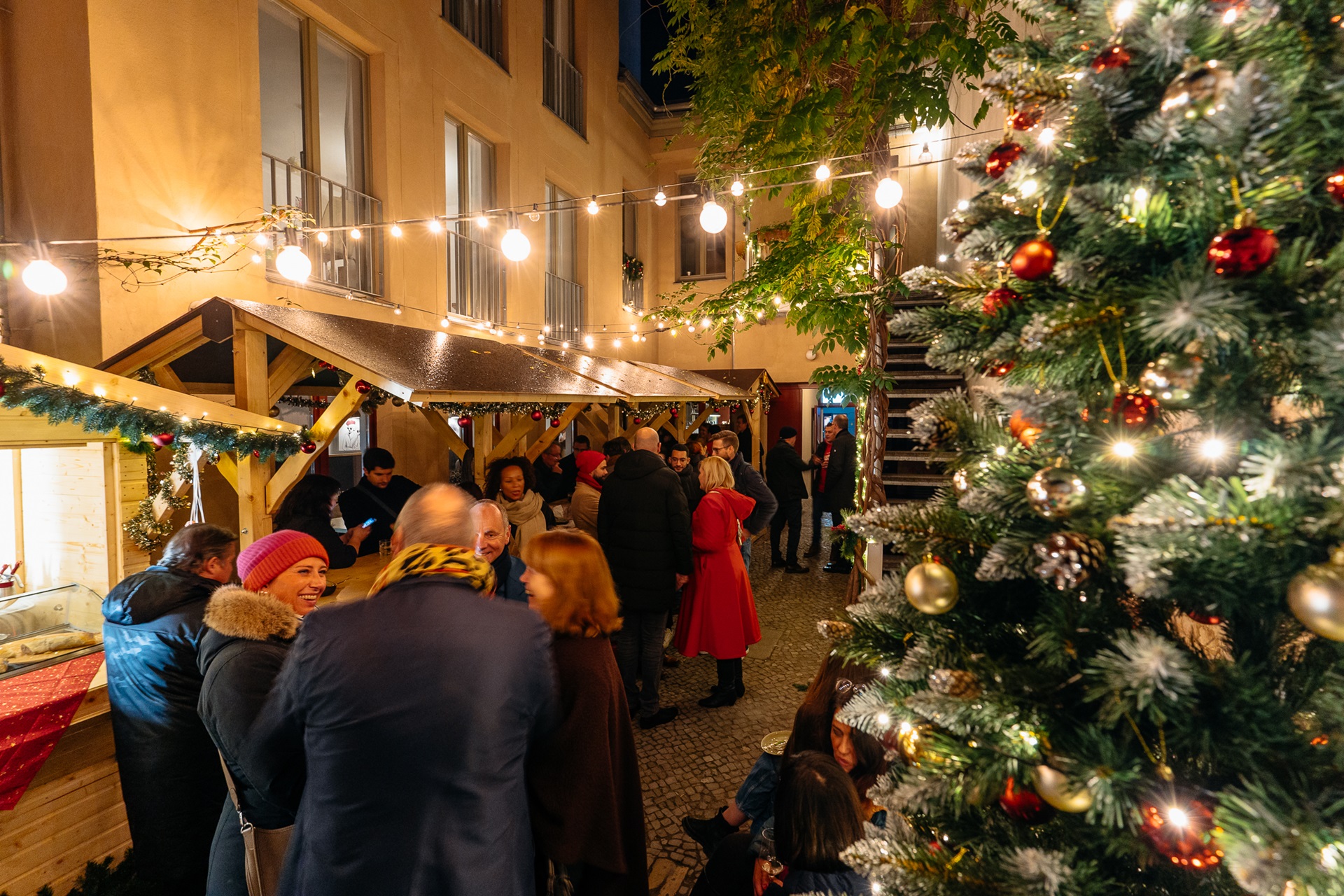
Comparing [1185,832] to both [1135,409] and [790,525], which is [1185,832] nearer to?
[1135,409]

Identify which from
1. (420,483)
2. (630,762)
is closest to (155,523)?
(630,762)

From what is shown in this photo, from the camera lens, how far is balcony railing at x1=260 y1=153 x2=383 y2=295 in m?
6.08

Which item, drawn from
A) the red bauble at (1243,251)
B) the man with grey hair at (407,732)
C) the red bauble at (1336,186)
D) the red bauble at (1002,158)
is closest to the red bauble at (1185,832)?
the red bauble at (1243,251)

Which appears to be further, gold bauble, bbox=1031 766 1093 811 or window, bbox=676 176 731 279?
window, bbox=676 176 731 279

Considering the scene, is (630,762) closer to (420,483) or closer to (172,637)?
(172,637)

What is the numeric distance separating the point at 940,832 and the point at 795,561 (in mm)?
7485

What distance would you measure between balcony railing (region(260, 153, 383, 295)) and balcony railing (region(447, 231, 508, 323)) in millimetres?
1501

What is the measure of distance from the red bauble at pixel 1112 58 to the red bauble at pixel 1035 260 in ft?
0.84

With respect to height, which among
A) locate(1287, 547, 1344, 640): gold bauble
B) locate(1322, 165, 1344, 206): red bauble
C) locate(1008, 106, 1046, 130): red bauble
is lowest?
locate(1287, 547, 1344, 640): gold bauble

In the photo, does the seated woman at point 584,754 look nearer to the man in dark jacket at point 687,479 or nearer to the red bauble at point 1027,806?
the red bauble at point 1027,806

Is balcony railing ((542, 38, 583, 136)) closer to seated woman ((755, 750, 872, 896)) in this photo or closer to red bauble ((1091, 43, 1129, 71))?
red bauble ((1091, 43, 1129, 71))

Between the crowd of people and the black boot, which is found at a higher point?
the crowd of people

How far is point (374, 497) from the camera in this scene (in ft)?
18.0

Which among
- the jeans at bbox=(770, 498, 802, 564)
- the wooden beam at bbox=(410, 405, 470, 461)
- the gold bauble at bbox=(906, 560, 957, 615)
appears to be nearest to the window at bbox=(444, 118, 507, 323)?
the wooden beam at bbox=(410, 405, 470, 461)
